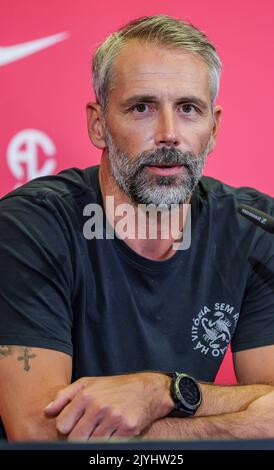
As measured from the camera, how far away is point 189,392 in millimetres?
1504

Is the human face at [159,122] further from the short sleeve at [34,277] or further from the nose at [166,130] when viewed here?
the short sleeve at [34,277]

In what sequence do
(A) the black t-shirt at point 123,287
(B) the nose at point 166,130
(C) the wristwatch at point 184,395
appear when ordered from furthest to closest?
(B) the nose at point 166,130 < (A) the black t-shirt at point 123,287 < (C) the wristwatch at point 184,395

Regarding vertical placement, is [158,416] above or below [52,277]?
below

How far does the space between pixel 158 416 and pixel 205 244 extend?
53 centimetres

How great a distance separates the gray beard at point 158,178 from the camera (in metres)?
1.73

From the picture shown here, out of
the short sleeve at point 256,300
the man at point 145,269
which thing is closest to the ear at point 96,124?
the man at point 145,269

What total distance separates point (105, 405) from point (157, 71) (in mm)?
770

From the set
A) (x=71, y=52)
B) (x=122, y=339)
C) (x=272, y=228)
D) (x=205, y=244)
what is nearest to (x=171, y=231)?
(x=205, y=244)

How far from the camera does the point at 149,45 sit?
5.95 ft

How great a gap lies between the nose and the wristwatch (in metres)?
0.50

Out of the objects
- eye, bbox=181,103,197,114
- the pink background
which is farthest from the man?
the pink background

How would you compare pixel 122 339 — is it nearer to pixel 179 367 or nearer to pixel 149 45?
pixel 179 367

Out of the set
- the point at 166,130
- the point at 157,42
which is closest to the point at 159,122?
the point at 166,130

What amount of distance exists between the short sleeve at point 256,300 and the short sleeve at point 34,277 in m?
0.44
